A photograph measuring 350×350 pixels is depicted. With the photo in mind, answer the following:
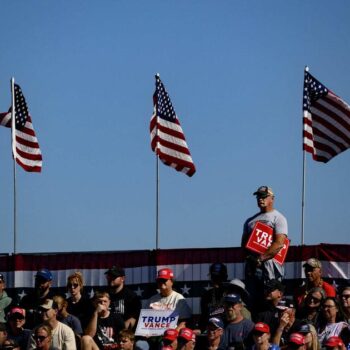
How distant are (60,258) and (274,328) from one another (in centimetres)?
550

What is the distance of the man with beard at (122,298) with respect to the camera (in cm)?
2019

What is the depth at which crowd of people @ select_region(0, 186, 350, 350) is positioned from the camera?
18297mm

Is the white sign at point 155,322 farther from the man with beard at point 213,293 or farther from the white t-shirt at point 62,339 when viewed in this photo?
the white t-shirt at point 62,339

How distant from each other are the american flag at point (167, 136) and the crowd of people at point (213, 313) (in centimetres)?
314

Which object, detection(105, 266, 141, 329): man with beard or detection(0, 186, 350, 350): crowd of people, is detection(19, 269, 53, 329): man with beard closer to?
detection(0, 186, 350, 350): crowd of people

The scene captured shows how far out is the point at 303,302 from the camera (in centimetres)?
1920

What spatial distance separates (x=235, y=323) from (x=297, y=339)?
4.66 feet

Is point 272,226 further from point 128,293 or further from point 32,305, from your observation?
point 32,305

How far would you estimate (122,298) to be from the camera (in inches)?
804

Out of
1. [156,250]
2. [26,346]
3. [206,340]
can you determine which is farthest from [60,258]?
[206,340]

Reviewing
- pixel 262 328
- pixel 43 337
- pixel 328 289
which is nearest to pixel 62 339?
pixel 43 337

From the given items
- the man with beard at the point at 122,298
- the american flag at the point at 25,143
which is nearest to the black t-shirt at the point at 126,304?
the man with beard at the point at 122,298

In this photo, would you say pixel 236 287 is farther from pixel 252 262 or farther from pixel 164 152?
pixel 164 152

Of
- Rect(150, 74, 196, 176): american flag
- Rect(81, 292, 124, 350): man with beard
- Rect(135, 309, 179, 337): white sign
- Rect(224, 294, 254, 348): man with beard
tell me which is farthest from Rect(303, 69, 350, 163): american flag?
Rect(81, 292, 124, 350): man with beard
